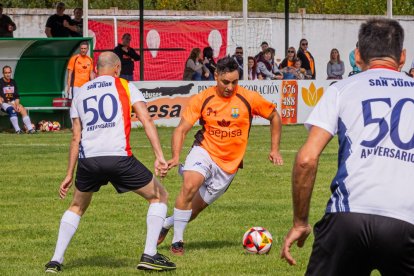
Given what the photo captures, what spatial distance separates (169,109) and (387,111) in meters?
21.1

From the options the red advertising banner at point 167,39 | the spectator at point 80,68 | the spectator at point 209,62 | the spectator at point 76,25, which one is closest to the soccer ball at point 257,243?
the spectator at point 80,68

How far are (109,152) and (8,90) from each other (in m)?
16.9

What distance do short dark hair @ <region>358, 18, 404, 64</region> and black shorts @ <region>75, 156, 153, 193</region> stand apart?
3.70 meters

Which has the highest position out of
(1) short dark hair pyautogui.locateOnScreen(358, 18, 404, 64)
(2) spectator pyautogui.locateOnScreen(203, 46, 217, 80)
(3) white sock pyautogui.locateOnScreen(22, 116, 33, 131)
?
(1) short dark hair pyautogui.locateOnScreen(358, 18, 404, 64)

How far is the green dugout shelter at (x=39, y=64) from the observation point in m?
26.5

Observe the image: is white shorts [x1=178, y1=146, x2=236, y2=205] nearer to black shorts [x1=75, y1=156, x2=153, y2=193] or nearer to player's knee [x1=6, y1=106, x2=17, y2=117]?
black shorts [x1=75, y1=156, x2=153, y2=193]

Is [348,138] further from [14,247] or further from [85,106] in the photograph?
[14,247]

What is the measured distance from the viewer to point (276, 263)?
915 cm

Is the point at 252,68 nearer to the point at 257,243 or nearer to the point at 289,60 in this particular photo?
the point at 289,60

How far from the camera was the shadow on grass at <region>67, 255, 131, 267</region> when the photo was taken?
9.09m

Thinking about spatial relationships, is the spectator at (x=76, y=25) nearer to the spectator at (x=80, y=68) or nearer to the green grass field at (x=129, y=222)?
the spectator at (x=80, y=68)

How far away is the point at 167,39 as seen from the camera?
132 feet

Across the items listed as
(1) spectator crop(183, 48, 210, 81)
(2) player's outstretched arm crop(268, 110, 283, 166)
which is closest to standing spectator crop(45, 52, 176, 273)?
(2) player's outstretched arm crop(268, 110, 283, 166)

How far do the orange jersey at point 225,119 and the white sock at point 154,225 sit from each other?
4.26 ft
